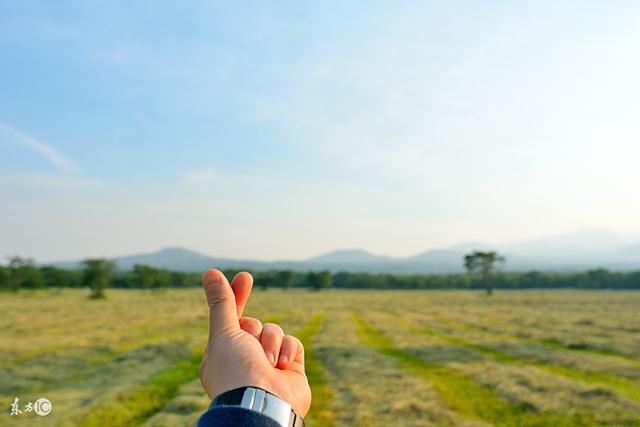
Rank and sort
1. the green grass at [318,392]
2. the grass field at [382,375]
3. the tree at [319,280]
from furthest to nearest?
the tree at [319,280]
the grass field at [382,375]
the green grass at [318,392]

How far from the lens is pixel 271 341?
9.91ft

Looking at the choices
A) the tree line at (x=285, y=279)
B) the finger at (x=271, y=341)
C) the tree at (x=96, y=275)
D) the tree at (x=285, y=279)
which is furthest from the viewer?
the tree at (x=285, y=279)

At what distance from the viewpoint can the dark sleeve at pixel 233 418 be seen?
190cm

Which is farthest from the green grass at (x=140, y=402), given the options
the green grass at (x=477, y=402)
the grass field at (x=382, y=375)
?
the green grass at (x=477, y=402)

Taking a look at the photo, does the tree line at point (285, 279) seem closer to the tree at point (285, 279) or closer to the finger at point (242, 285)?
the tree at point (285, 279)

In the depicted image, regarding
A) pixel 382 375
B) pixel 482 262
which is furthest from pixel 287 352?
pixel 482 262

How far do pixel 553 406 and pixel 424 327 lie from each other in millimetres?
22572

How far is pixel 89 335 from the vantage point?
103 feet

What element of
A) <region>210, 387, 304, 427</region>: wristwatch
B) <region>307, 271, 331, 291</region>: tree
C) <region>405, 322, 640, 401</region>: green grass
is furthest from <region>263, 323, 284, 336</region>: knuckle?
<region>307, 271, 331, 291</region>: tree

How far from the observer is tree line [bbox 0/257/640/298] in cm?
9312

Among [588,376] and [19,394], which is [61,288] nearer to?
[19,394]

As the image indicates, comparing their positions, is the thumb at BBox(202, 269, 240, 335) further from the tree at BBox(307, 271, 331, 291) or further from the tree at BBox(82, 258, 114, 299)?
the tree at BBox(307, 271, 331, 291)

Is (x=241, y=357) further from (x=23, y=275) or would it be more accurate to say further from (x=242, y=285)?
(x=23, y=275)

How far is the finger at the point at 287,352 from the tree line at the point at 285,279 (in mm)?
88478
